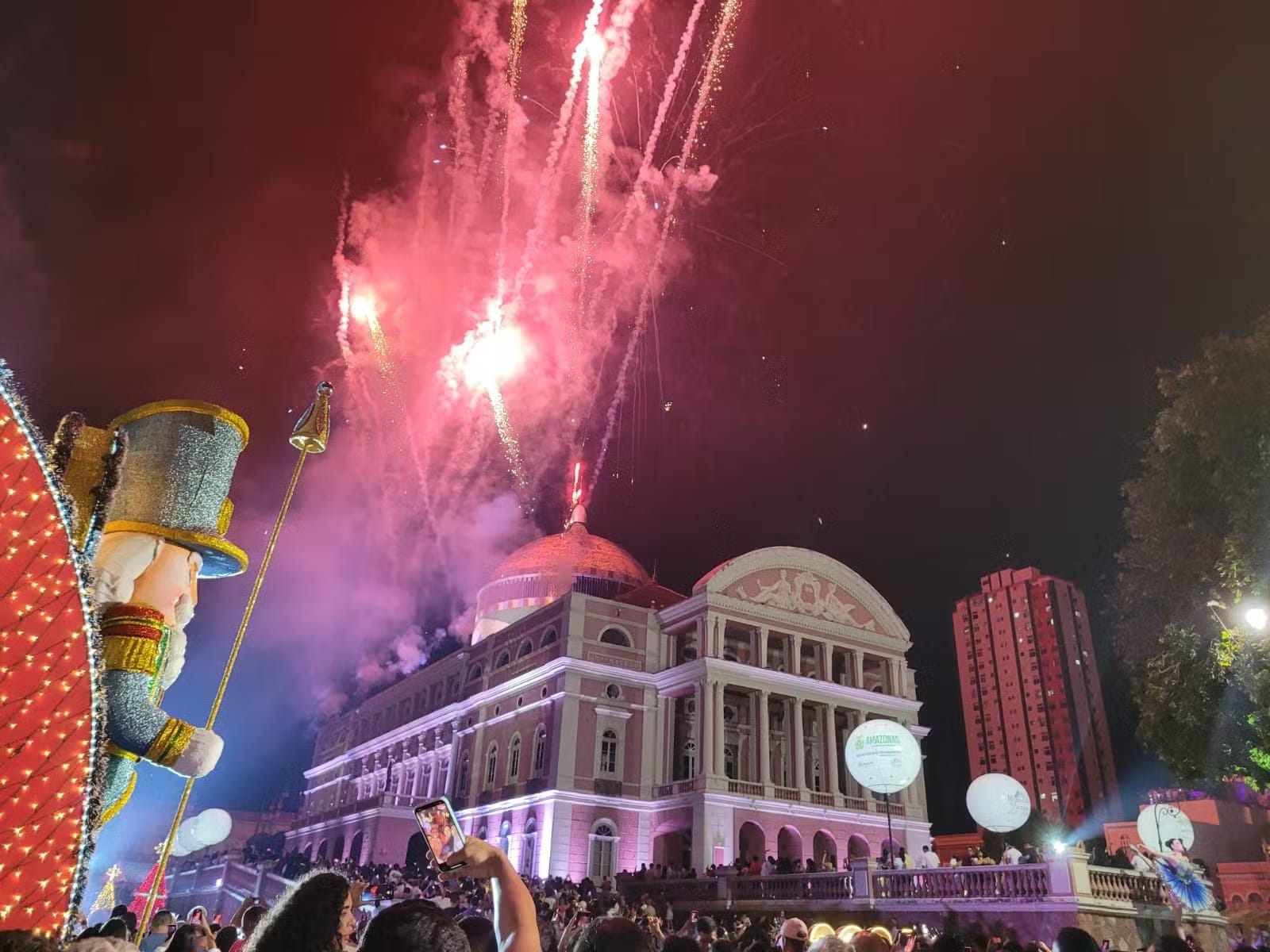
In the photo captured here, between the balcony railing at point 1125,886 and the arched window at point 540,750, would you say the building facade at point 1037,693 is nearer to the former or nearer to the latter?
the arched window at point 540,750

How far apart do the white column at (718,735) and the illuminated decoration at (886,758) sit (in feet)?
51.0

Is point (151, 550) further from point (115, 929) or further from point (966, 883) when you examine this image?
point (966, 883)

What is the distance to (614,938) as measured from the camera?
294 cm

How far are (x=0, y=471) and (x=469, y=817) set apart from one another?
3938 centimetres

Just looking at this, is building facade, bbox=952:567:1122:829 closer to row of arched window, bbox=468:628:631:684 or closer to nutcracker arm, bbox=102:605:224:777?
row of arched window, bbox=468:628:631:684

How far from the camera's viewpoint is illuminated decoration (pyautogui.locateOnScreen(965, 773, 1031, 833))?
1708 centimetres

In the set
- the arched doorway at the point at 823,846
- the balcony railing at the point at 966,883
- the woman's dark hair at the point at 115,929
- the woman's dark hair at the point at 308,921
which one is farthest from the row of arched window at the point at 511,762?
the woman's dark hair at the point at 308,921

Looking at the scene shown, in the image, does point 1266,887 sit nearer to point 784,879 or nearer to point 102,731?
point 784,879

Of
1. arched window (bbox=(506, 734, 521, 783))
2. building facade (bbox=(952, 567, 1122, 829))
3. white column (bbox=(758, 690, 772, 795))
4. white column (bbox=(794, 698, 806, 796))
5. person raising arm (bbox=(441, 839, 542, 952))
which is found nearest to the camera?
person raising arm (bbox=(441, 839, 542, 952))

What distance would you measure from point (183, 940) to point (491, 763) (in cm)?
3790

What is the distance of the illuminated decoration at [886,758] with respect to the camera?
19047 millimetres

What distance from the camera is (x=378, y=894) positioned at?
2083 centimetres

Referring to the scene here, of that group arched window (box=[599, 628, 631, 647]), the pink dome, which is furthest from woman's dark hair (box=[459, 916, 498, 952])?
the pink dome

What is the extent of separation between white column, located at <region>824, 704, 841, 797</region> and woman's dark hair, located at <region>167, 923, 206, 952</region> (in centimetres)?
3585
